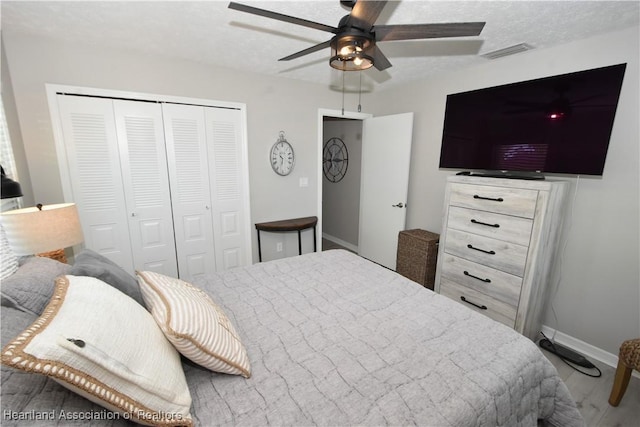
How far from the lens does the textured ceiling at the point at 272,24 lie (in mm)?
1729

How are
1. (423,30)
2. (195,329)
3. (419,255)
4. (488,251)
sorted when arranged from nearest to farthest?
(195,329) < (423,30) < (488,251) < (419,255)

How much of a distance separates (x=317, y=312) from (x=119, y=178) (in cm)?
233

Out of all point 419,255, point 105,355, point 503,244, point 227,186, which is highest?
point 227,186

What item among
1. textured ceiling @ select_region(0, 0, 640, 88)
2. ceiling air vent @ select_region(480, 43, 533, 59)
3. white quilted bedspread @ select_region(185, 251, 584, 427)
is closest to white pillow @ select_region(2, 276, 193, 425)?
white quilted bedspread @ select_region(185, 251, 584, 427)

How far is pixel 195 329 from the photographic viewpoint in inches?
39.3

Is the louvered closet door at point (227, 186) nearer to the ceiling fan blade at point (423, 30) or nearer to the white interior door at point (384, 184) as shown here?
the white interior door at point (384, 184)

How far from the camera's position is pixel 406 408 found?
0.96m

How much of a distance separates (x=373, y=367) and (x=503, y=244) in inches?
69.9

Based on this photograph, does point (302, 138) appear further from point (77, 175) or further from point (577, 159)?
point (577, 159)

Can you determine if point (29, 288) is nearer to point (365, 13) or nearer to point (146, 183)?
point (365, 13)

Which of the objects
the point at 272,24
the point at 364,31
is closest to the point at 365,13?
the point at 364,31

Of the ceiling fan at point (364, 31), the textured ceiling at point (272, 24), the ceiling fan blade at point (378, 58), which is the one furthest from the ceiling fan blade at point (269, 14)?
the textured ceiling at point (272, 24)

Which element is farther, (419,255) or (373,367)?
(419,255)

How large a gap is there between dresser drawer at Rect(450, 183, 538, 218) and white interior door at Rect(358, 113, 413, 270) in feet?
2.98
